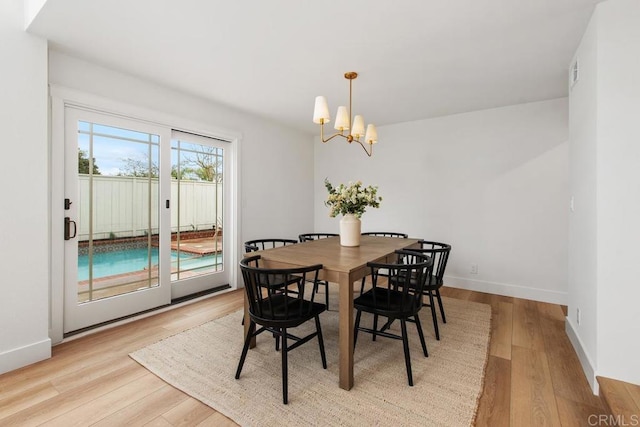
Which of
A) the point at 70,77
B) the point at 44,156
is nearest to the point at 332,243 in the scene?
the point at 44,156

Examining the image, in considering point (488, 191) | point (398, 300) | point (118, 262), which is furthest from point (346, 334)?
point (488, 191)

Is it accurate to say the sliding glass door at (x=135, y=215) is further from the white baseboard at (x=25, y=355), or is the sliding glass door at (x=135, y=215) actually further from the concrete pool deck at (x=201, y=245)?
the white baseboard at (x=25, y=355)

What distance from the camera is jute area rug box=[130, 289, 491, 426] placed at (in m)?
1.68

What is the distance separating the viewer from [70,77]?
2.57 m

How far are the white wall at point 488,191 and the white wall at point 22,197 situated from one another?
3.97m

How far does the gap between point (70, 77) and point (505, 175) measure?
4.73 m

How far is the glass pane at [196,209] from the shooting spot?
11.6 feet

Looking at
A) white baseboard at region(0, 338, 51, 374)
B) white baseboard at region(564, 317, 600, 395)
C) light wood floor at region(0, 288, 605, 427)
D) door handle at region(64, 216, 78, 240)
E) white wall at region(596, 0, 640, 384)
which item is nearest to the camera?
light wood floor at region(0, 288, 605, 427)

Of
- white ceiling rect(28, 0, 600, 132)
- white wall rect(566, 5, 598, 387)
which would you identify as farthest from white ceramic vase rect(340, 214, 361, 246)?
A: white wall rect(566, 5, 598, 387)

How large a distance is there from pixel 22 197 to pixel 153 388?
1.67m

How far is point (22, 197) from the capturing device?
7.20ft

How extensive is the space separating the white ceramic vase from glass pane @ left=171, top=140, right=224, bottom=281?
1.94m

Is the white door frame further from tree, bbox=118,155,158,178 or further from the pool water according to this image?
tree, bbox=118,155,158,178

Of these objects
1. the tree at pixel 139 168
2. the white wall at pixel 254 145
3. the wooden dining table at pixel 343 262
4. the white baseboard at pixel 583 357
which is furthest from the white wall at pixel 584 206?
the tree at pixel 139 168
